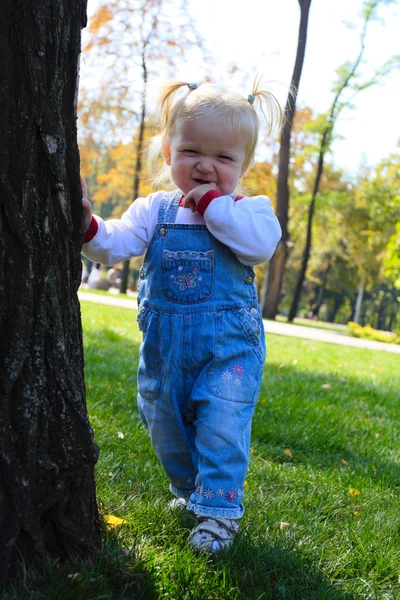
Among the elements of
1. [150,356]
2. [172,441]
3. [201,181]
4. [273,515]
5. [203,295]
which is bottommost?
[273,515]

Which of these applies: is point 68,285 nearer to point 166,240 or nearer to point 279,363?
point 166,240

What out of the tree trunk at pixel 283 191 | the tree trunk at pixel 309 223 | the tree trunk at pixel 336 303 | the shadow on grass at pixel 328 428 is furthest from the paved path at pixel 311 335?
the tree trunk at pixel 336 303

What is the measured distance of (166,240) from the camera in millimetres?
2223

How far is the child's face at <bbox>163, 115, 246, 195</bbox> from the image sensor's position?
7.09 feet

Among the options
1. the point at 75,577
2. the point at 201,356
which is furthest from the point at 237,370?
the point at 75,577

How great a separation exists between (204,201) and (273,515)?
129 cm

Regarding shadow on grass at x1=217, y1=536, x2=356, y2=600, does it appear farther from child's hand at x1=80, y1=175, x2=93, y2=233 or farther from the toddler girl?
child's hand at x1=80, y1=175, x2=93, y2=233

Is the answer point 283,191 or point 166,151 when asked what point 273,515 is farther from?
point 283,191

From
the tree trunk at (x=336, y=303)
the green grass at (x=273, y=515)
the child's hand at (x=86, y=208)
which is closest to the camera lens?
the green grass at (x=273, y=515)

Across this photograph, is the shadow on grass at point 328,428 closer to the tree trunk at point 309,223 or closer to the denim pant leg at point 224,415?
the denim pant leg at point 224,415

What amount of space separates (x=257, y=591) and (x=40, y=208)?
4.26 ft

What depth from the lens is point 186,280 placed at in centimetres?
216

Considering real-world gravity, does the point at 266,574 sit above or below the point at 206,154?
below

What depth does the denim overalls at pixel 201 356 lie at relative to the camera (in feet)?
6.82
